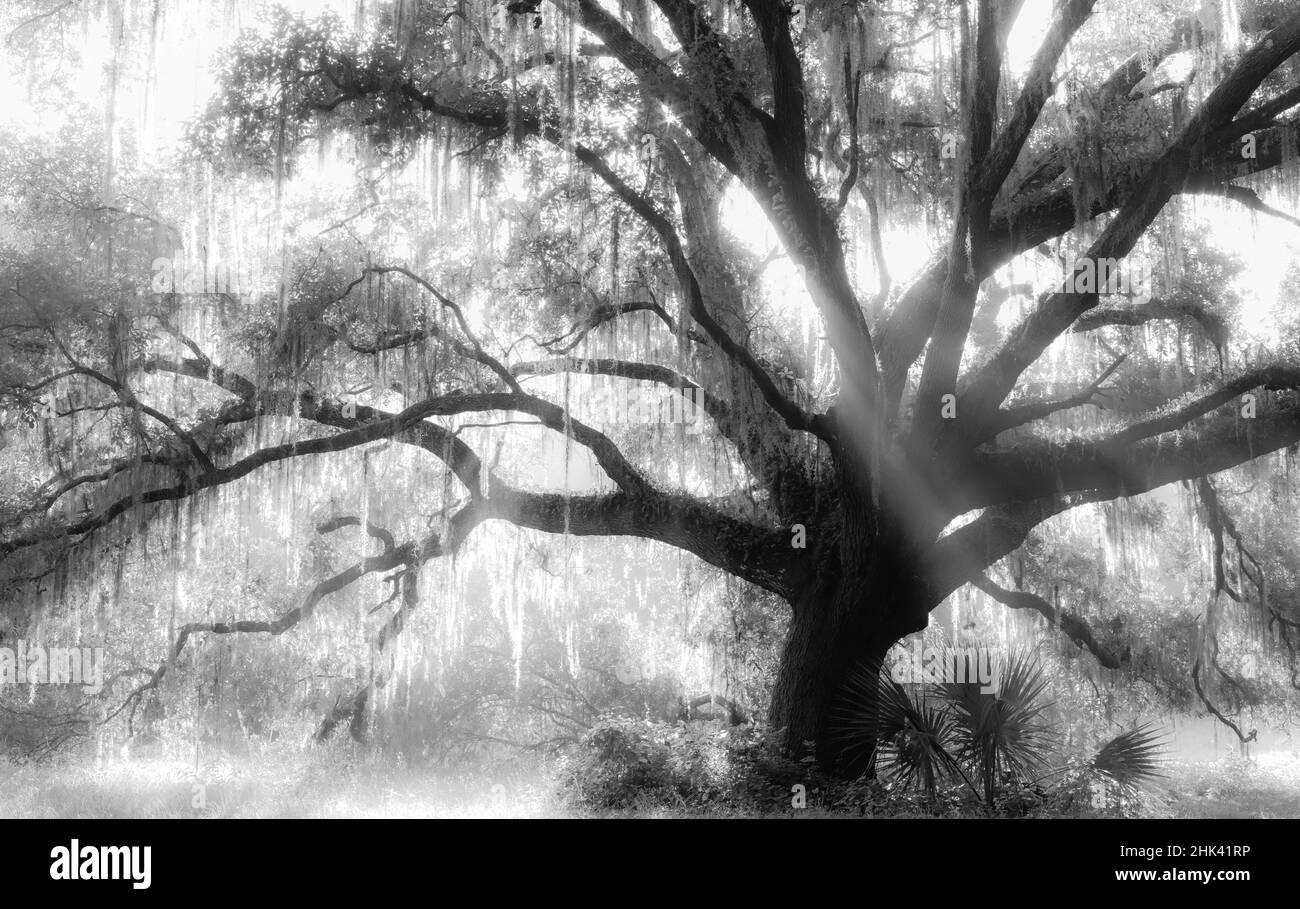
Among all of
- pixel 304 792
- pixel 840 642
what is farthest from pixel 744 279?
pixel 304 792

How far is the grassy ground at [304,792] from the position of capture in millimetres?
11938

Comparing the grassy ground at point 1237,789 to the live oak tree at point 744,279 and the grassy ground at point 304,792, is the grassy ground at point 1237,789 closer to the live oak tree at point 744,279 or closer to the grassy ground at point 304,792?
the grassy ground at point 304,792

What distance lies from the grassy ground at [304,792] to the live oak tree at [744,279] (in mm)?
2607

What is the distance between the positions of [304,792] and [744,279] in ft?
28.4

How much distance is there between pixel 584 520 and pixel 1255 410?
615 cm

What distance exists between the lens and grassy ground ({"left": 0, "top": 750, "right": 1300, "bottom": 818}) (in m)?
11.9

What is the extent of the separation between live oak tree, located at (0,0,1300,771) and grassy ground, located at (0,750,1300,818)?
261cm

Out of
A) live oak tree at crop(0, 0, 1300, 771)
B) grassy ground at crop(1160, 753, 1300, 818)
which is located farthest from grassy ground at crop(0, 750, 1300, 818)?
live oak tree at crop(0, 0, 1300, 771)

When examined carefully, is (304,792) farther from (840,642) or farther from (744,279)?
(744,279)

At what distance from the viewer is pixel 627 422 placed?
12648mm

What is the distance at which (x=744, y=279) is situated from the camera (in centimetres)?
1104

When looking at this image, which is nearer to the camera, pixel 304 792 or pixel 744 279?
pixel 744 279

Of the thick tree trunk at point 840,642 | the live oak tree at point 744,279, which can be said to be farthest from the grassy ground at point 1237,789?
the live oak tree at point 744,279
